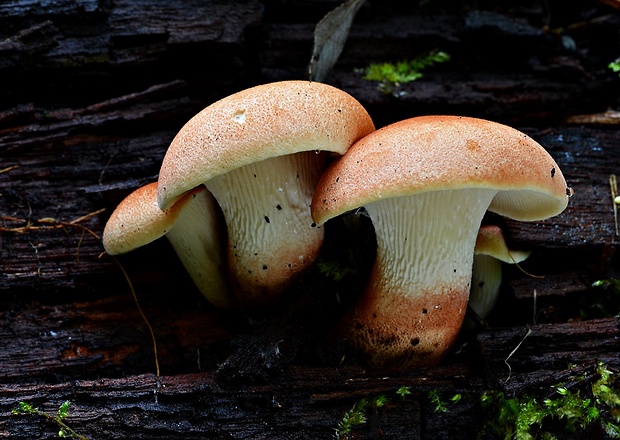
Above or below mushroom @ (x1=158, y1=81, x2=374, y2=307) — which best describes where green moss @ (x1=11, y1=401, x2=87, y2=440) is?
below

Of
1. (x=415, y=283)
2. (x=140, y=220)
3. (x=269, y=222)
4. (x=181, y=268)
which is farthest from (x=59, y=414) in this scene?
(x=415, y=283)

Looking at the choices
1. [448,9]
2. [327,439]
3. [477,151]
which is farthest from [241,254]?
[448,9]

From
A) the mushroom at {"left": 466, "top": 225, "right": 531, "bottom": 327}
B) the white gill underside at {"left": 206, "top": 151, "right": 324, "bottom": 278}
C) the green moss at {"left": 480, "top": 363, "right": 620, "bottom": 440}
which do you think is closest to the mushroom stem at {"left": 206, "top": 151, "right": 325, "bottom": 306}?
the white gill underside at {"left": 206, "top": 151, "right": 324, "bottom": 278}

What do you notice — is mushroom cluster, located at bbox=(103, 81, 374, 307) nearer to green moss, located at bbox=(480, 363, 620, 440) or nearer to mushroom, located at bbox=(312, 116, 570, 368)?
mushroom, located at bbox=(312, 116, 570, 368)

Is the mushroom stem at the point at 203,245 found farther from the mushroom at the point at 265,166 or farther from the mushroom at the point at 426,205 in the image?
the mushroom at the point at 426,205

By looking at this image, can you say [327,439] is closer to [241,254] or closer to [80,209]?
[241,254]

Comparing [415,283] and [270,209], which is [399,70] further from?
[415,283]
